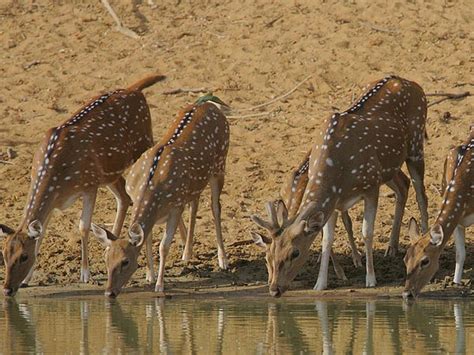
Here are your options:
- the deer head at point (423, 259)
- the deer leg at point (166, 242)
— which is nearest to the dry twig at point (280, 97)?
the deer leg at point (166, 242)

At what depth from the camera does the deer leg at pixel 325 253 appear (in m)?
17.4

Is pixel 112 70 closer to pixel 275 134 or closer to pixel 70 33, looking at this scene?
pixel 70 33

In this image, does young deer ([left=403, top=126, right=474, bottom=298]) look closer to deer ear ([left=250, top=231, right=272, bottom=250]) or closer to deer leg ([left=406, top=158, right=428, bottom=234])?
deer leg ([left=406, top=158, right=428, bottom=234])

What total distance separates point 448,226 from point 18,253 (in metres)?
Result: 4.50

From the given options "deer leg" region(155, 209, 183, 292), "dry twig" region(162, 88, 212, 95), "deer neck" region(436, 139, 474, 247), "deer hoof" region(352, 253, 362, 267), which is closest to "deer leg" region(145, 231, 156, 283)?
"deer leg" region(155, 209, 183, 292)

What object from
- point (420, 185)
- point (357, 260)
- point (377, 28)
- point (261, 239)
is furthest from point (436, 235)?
point (377, 28)

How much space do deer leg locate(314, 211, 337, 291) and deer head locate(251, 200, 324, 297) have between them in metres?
0.69

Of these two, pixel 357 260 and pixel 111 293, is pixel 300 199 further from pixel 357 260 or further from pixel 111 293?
pixel 111 293

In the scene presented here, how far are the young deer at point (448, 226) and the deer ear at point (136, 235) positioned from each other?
9.06ft

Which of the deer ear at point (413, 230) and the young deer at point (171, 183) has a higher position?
the young deer at point (171, 183)

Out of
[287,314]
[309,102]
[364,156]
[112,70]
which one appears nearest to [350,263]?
[364,156]

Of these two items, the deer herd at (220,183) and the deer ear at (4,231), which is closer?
the deer herd at (220,183)

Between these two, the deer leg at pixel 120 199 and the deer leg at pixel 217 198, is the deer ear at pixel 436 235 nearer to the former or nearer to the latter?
the deer leg at pixel 217 198

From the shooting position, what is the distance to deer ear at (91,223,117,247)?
1703cm
